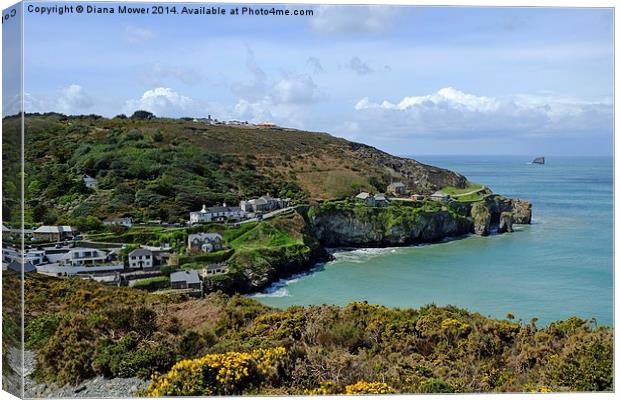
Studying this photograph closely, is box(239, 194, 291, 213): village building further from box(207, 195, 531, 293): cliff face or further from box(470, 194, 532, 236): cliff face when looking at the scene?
box(470, 194, 532, 236): cliff face

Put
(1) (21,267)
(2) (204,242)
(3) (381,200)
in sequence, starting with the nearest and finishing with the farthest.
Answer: (1) (21,267)
(2) (204,242)
(3) (381,200)

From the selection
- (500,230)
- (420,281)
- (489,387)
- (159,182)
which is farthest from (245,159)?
(489,387)

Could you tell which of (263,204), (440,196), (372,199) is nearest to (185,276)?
(263,204)

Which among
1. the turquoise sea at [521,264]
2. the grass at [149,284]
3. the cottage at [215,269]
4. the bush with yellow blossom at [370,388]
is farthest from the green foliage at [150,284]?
the bush with yellow blossom at [370,388]

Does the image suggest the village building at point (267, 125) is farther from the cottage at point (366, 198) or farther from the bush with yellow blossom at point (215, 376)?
the bush with yellow blossom at point (215, 376)

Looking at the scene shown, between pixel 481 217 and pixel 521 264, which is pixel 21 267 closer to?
pixel 521 264

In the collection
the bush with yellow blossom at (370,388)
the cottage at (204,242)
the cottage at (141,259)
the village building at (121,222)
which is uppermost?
the village building at (121,222)

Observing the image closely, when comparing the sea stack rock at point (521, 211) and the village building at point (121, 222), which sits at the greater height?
the sea stack rock at point (521, 211)

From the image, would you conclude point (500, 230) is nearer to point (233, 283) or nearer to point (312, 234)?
point (312, 234)
